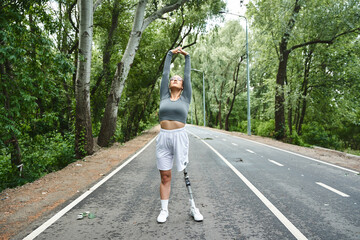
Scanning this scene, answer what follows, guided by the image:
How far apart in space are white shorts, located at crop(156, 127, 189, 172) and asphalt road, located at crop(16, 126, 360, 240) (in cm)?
89

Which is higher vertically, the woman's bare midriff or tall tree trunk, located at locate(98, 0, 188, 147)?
tall tree trunk, located at locate(98, 0, 188, 147)

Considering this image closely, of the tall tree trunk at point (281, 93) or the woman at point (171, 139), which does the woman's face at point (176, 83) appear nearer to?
the woman at point (171, 139)

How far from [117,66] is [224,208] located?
9.78 m

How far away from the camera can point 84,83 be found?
32.2 feet

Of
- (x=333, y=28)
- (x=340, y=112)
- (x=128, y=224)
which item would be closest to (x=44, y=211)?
(x=128, y=224)

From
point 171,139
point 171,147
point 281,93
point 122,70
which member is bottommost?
point 171,147

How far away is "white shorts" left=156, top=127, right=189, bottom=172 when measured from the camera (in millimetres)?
3717

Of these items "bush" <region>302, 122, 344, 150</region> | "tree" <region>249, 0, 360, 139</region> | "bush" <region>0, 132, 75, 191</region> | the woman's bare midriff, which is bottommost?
"bush" <region>0, 132, 75, 191</region>

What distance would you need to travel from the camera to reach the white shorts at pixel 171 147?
3717mm

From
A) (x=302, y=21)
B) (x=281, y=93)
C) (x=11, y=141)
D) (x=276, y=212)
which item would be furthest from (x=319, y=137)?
(x=11, y=141)

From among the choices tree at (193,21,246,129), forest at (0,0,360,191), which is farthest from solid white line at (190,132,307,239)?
tree at (193,21,246,129)

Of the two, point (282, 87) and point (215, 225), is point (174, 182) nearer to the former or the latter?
point (215, 225)

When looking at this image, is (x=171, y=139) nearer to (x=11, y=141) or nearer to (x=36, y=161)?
(x=11, y=141)

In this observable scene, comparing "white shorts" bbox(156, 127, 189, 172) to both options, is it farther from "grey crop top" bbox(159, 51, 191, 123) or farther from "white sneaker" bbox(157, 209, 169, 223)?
"white sneaker" bbox(157, 209, 169, 223)
